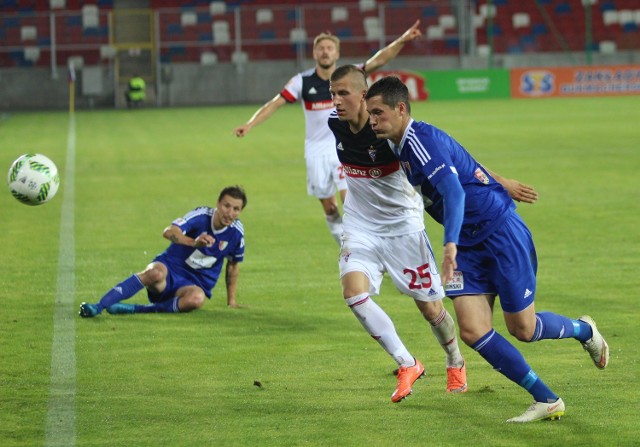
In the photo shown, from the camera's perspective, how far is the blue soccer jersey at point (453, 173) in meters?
5.99

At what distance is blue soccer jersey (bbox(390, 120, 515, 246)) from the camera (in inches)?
236

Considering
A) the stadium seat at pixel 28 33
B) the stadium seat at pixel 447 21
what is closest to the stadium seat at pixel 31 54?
the stadium seat at pixel 28 33

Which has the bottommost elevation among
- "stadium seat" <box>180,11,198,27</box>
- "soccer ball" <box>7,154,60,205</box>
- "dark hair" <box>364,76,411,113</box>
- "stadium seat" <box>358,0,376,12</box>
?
"soccer ball" <box>7,154,60,205</box>

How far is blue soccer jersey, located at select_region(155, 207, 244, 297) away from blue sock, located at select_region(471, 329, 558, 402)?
12.0 ft

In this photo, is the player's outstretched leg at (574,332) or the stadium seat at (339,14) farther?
the stadium seat at (339,14)

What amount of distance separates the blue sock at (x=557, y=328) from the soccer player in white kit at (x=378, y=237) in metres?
0.58

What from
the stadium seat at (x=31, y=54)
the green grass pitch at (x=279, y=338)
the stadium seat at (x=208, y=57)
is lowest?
the green grass pitch at (x=279, y=338)

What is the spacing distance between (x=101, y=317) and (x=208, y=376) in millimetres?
2214

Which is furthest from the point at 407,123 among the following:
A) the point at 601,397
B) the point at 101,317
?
the point at 101,317

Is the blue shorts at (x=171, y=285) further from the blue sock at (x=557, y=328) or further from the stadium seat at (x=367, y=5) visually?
the stadium seat at (x=367, y=5)

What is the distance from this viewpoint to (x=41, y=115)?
3847cm

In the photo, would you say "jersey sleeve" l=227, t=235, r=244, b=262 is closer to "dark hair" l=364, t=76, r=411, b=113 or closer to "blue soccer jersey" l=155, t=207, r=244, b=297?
"blue soccer jersey" l=155, t=207, r=244, b=297

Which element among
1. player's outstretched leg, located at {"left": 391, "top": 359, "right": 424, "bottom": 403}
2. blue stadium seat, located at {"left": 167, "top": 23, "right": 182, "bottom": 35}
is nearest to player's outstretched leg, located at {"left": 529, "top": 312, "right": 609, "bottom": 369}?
player's outstretched leg, located at {"left": 391, "top": 359, "right": 424, "bottom": 403}

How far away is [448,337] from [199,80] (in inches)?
1499
